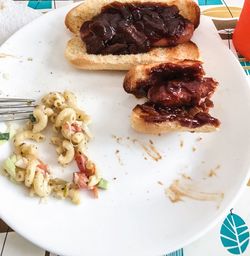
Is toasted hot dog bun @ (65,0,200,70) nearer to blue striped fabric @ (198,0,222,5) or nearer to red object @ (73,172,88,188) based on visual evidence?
blue striped fabric @ (198,0,222,5)

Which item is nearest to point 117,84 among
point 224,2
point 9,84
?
point 9,84

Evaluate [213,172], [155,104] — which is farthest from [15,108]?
[213,172]

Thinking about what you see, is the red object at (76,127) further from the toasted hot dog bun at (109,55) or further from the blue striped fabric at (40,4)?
the blue striped fabric at (40,4)

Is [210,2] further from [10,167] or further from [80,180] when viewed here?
[10,167]

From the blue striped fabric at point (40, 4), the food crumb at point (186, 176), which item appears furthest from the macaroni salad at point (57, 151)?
the blue striped fabric at point (40, 4)

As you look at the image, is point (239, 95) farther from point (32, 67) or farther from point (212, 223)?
point (32, 67)
